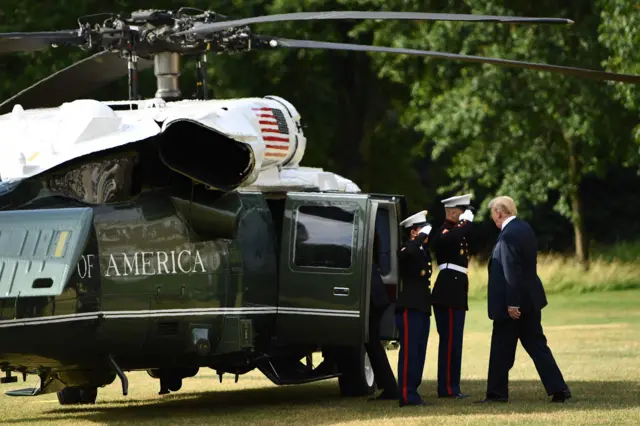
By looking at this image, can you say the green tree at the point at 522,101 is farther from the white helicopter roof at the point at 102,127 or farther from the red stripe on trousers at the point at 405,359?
the white helicopter roof at the point at 102,127

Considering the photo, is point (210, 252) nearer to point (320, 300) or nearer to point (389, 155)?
point (320, 300)

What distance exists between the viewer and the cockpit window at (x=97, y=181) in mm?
12523

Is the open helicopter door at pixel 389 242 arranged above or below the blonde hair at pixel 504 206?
below

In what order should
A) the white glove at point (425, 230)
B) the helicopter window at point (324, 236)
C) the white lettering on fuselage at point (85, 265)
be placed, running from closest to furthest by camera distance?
the white lettering on fuselage at point (85, 265) → the helicopter window at point (324, 236) → the white glove at point (425, 230)

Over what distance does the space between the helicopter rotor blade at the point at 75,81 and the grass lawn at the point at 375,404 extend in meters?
3.08

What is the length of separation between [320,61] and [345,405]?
24095 millimetres

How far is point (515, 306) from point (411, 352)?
43.4 inches

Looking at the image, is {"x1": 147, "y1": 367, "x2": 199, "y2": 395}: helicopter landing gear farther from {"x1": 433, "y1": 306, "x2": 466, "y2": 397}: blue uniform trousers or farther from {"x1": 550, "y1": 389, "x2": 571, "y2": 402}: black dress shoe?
{"x1": 550, "y1": 389, "x2": 571, "y2": 402}: black dress shoe

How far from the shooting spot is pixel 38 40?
540 inches

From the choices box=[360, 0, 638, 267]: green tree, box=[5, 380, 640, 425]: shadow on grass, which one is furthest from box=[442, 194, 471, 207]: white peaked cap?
box=[360, 0, 638, 267]: green tree

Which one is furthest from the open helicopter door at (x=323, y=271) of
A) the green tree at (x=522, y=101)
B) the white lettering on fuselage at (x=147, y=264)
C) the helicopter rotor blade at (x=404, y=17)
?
the green tree at (x=522, y=101)

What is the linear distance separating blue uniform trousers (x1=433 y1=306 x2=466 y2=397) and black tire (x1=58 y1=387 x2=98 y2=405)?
357 cm

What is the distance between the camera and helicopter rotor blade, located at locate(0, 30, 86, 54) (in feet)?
44.0

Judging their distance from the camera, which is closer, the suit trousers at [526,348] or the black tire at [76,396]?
the suit trousers at [526,348]
